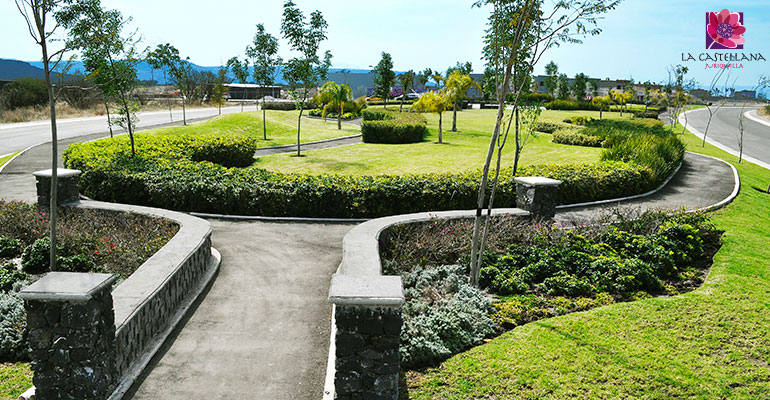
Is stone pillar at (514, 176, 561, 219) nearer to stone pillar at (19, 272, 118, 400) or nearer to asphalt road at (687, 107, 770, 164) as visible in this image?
stone pillar at (19, 272, 118, 400)

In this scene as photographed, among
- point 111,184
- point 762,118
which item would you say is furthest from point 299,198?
point 762,118

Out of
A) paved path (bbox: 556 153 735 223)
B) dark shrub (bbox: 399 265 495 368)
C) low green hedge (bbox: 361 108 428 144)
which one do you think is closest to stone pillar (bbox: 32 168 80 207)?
dark shrub (bbox: 399 265 495 368)

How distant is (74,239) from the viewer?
352 inches

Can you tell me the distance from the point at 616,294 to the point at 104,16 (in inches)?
394

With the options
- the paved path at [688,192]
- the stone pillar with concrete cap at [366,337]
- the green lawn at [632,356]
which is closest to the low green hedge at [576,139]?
the paved path at [688,192]

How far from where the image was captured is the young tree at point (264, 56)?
1133 inches

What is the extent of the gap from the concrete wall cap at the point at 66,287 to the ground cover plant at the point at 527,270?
3.30 m

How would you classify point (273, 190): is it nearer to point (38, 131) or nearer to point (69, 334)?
point (69, 334)

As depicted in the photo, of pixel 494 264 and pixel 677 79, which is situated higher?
pixel 677 79

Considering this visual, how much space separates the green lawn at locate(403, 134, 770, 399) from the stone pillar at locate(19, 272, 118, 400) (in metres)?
3.13

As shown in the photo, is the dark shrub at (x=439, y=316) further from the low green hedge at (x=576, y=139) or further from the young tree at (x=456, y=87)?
the young tree at (x=456, y=87)

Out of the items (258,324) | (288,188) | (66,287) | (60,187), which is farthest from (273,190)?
(66,287)

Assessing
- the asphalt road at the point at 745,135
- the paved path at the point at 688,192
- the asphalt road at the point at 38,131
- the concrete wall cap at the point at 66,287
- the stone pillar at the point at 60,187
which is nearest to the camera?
the concrete wall cap at the point at 66,287

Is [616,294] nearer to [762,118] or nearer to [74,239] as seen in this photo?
[74,239]
